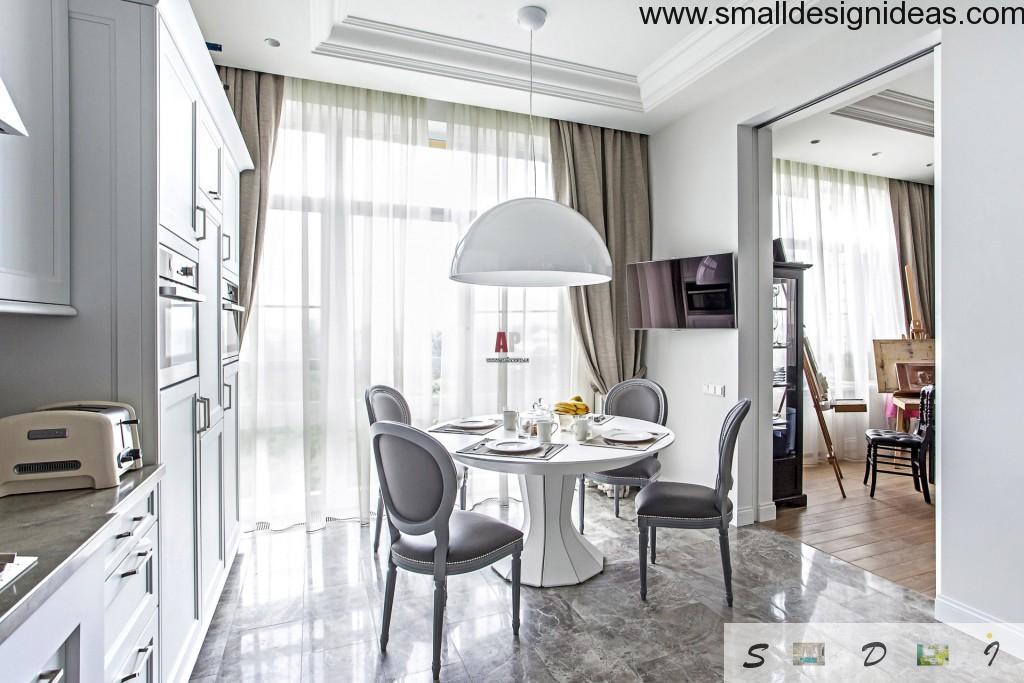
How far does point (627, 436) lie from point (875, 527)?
2.06 metres

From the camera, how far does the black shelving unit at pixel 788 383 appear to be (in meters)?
3.93

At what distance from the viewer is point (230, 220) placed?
9.64 feet

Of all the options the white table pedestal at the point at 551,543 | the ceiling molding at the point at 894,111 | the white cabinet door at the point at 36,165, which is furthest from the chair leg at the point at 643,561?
the ceiling molding at the point at 894,111

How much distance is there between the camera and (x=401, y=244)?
3.68m

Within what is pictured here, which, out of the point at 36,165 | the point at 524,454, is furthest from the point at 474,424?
the point at 36,165

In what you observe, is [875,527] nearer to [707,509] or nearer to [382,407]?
[707,509]

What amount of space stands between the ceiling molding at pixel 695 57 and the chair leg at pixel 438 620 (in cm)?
315

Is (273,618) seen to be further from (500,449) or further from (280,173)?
(280,173)

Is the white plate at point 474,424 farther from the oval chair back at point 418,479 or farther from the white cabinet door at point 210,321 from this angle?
the white cabinet door at point 210,321

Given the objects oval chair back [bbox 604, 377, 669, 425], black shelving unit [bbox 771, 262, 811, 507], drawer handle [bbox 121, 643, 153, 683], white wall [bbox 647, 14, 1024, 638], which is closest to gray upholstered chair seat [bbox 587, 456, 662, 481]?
oval chair back [bbox 604, 377, 669, 425]

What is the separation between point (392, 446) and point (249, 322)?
1.82 meters

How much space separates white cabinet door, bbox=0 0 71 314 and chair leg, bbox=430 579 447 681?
4.80 ft

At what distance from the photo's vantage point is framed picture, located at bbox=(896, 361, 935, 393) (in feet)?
16.7

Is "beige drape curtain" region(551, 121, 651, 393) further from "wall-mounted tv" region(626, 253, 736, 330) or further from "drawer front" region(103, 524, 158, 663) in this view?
"drawer front" region(103, 524, 158, 663)
